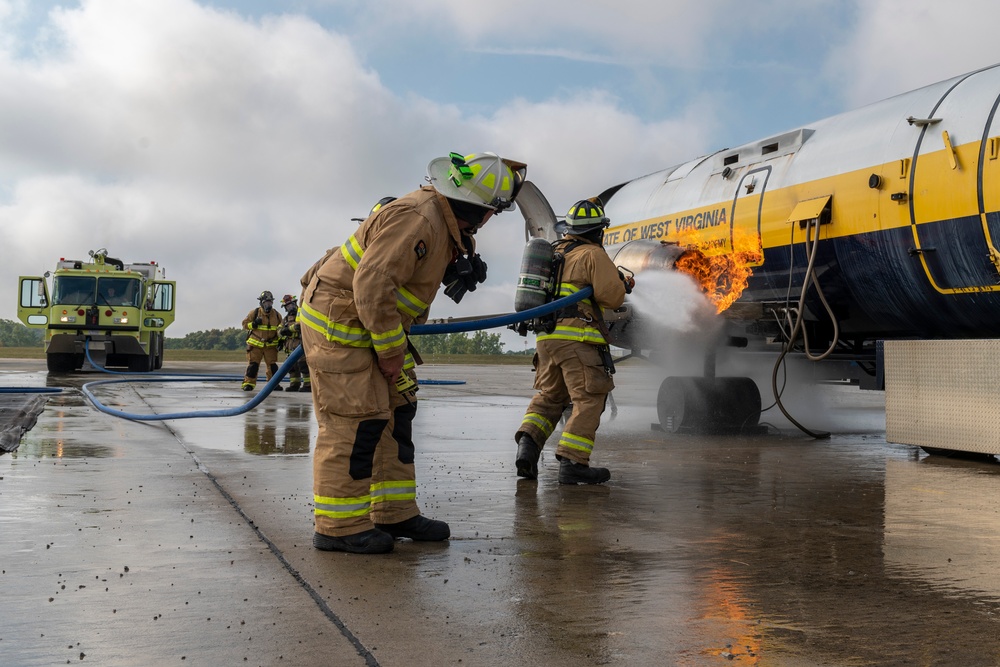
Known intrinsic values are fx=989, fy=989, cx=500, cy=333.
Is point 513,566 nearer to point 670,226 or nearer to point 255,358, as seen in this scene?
point 670,226

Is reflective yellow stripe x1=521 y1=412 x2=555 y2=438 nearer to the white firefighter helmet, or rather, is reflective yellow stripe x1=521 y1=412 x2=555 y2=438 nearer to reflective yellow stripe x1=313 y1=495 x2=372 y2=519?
the white firefighter helmet

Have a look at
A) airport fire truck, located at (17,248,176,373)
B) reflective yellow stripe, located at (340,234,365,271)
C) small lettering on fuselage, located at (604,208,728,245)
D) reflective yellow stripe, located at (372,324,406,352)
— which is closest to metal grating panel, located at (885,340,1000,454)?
small lettering on fuselage, located at (604,208,728,245)

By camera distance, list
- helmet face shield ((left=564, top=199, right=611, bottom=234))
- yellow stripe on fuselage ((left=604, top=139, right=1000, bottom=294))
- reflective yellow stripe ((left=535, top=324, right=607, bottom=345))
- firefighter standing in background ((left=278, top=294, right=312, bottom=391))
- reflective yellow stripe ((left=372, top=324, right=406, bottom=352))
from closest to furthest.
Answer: reflective yellow stripe ((left=372, top=324, right=406, bottom=352))
reflective yellow stripe ((left=535, top=324, right=607, bottom=345))
helmet face shield ((left=564, top=199, right=611, bottom=234))
yellow stripe on fuselage ((left=604, top=139, right=1000, bottom=294))
firefighter standing in background ((left=278, top=294, right=312, bottom=391))

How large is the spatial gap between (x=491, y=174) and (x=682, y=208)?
661 cm

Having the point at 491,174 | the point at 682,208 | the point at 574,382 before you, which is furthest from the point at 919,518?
the point at 682,208

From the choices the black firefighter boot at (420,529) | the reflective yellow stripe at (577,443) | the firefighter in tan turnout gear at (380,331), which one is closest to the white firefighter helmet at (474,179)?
the firefighter in tan turnout gear at (380,331)

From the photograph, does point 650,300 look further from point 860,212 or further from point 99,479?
point 99,479

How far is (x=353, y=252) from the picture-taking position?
15.4ft

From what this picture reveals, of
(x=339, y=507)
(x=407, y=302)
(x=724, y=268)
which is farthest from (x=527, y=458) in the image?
(x=724, y=268)

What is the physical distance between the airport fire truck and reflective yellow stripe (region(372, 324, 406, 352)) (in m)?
20.5

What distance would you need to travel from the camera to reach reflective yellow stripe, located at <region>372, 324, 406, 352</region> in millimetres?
4469

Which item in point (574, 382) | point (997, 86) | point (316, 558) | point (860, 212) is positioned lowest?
point (316, 558)

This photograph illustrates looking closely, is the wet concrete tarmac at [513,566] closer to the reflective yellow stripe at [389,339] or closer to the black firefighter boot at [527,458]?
the black firefighter boot at [527,458]

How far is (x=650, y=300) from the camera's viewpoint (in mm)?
10125
